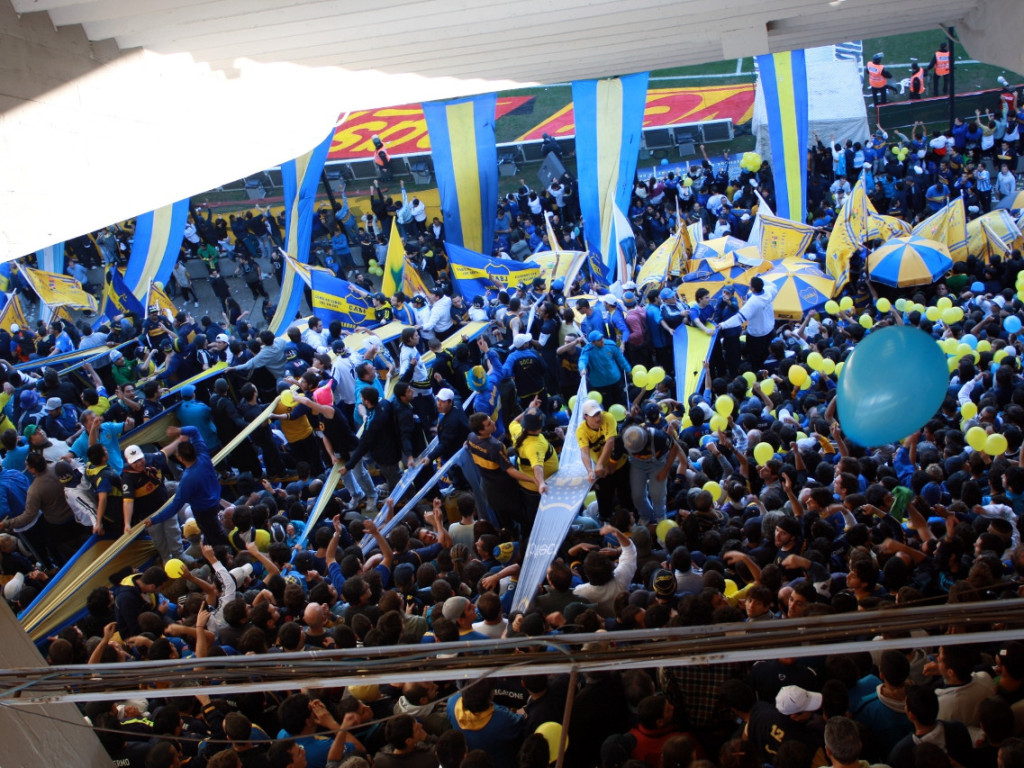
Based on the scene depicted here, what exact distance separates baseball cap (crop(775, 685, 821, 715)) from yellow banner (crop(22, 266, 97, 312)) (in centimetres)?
1214

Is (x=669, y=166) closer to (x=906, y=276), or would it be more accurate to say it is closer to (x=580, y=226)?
(x=580, y=226)

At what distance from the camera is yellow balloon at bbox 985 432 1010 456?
618cm

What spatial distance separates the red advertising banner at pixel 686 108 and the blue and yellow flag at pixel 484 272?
10.5 meters

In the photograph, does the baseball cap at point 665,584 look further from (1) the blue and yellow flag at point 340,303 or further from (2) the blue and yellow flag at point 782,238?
(2) the blue and yellow flag at point 782,238

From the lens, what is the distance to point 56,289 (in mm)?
13523

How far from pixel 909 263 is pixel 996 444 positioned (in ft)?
17.7

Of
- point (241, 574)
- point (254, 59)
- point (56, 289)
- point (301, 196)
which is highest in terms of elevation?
point (254, 59)

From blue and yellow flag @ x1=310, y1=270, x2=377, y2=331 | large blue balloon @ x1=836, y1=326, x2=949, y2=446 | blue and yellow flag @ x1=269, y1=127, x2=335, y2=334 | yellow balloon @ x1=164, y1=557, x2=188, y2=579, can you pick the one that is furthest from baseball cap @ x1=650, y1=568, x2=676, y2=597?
blue and yellow flag @ x1=269, y1=127, x2=335, y2=334

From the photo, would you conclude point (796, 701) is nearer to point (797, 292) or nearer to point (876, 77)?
point (797, 292)

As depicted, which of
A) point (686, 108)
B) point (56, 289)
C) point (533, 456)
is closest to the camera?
point (533, 456)

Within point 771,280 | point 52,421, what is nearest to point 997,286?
point 771,280

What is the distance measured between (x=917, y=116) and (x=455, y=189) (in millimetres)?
10745

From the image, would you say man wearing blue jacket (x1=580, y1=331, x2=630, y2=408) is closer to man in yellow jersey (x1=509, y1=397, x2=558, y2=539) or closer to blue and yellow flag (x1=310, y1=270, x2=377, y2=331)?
man in yellow jersey (x1=509, y1=397, x2=558, y2=539)

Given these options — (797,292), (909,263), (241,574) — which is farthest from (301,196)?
(241,574)
